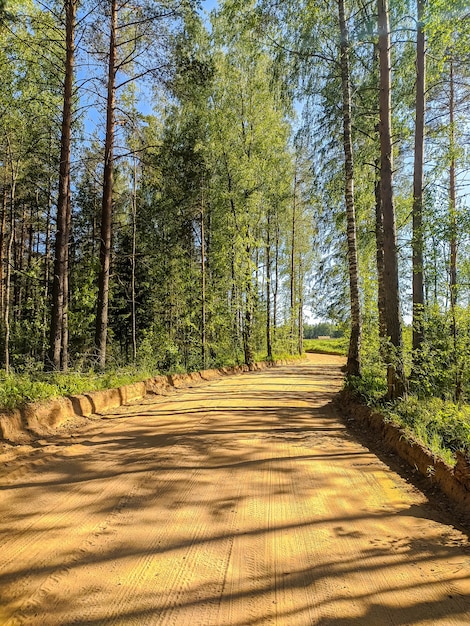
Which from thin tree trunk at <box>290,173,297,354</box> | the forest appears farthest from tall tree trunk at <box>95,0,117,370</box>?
thin tree trunk at <box>290,173,297,354</box>

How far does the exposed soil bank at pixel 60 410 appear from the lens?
5414 millimetres

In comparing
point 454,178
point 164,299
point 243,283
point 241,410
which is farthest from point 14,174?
point 454,178

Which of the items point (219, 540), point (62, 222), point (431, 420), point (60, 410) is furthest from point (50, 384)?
point (431, 420)

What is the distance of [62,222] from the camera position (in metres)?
9.33

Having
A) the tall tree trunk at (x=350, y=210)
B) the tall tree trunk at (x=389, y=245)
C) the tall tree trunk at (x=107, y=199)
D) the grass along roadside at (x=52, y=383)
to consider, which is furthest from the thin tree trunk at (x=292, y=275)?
the grass along roadside at (x=52, y=383)

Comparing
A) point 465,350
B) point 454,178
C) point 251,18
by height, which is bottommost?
point 465,350

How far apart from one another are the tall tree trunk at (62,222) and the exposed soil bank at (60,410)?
1.51 m

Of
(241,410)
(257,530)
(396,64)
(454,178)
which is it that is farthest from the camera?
(454,178)

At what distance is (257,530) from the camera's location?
3.04 metres

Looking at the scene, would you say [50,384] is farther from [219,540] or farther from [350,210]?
[350,210]

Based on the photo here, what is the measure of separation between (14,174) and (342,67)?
14352mm

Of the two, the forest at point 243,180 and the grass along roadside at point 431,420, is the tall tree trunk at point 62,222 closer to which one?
the forest at point 243,180

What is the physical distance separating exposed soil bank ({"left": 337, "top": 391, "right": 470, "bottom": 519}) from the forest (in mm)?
335

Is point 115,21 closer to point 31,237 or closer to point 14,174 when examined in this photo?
point 14,174
